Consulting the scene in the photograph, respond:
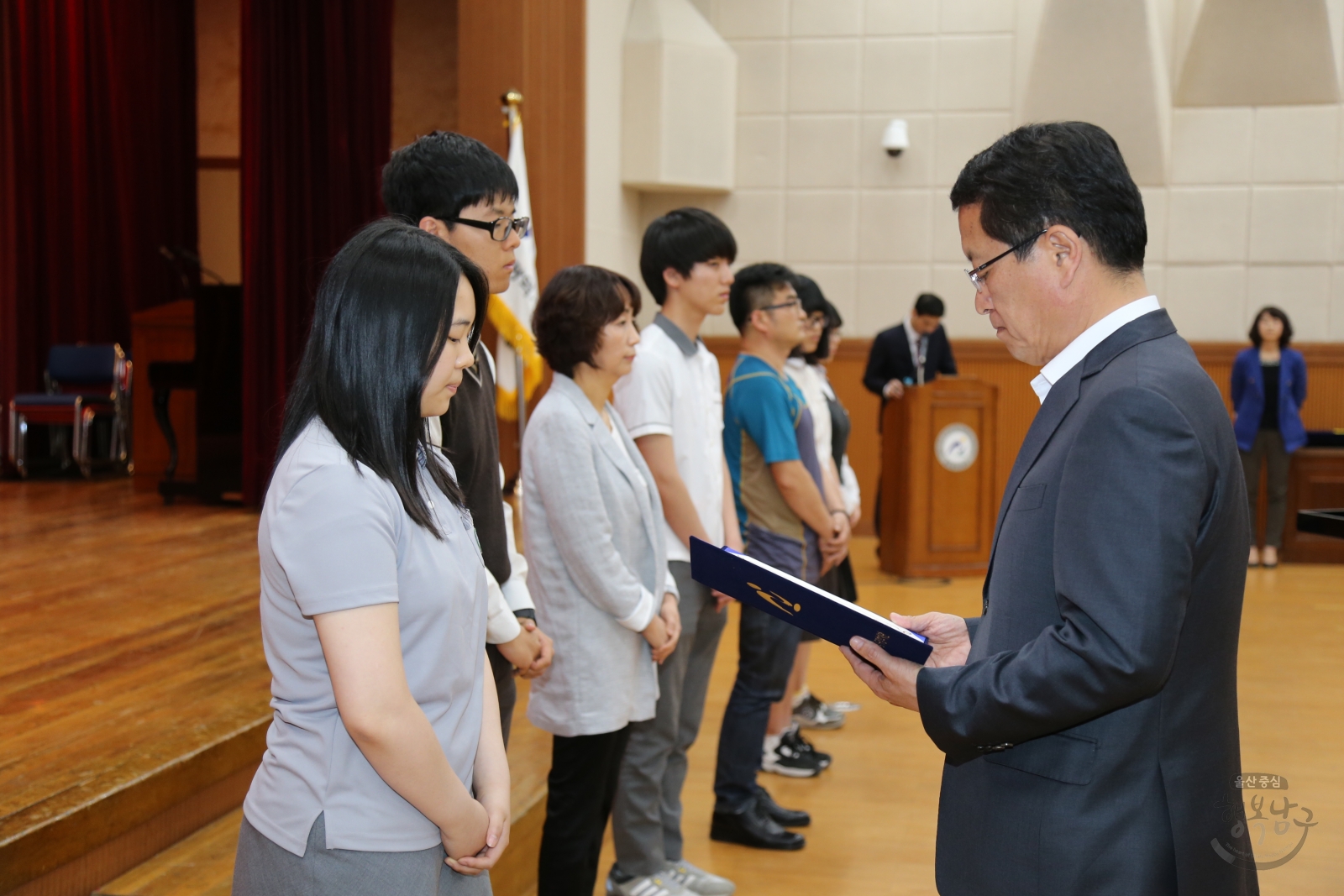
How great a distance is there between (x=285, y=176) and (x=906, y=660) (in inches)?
209

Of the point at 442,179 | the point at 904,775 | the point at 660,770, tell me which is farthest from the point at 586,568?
the point at 904,775

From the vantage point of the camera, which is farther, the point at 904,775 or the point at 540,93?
the point at 540,93

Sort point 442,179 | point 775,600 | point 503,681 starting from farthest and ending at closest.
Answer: point 503,681 → point 442,179 → point 775,600

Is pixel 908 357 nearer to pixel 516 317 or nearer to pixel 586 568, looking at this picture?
pixel 516 317

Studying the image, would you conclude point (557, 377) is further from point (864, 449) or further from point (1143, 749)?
point (864, 449)

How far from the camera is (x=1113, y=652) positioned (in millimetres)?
1108

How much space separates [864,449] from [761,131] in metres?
2.26

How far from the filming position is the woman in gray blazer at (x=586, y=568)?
2166 mm

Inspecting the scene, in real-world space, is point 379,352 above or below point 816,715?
above

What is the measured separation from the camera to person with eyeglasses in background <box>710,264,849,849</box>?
3.01 m

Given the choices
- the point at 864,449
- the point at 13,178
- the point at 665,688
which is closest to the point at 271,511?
the point at 665,688

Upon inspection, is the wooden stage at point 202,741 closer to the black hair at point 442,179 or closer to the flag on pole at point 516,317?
the black hair at point 442,179

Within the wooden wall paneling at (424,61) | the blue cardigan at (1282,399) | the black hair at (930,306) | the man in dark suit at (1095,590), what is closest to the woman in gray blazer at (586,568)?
the man in dark suit at (1095,590)

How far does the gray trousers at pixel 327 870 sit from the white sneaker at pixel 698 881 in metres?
1.43
